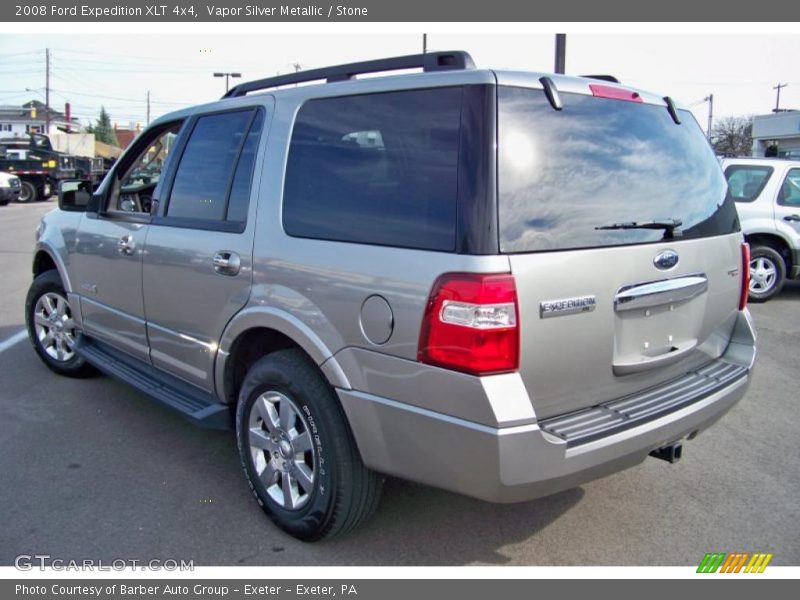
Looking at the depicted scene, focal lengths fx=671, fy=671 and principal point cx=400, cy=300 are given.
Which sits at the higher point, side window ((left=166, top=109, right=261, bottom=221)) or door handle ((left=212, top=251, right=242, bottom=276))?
side window ((left=166, top=109, right=261, bottom=221))

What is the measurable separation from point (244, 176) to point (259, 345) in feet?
2.81

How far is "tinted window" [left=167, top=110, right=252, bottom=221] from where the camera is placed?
352 centimetres

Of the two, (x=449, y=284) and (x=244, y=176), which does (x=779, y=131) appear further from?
(x=449, y=284)

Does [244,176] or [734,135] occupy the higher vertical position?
[734,135]

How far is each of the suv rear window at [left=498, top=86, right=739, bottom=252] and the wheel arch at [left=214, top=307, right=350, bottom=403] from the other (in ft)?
2.97

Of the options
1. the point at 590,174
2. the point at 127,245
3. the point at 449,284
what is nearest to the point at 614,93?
the point at 590,174

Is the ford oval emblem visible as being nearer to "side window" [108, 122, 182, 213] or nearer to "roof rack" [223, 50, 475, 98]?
"roof rack" [223, 50, 475, 98]

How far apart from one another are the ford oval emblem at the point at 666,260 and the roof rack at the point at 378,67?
1107mm

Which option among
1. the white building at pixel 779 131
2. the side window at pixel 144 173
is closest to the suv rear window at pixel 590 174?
the side window at pixel 144 173

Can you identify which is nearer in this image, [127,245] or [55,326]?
[127,245]

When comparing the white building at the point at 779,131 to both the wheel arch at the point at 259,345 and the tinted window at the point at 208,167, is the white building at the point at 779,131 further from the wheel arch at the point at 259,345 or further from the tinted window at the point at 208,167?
the wheel arch at the point at 259,345

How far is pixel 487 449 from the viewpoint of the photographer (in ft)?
7.70

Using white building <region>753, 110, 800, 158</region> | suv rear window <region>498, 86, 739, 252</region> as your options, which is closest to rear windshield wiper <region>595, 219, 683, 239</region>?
suv rear window <region>498, 86, 739, 252</region>

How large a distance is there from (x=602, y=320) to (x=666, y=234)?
58 centimetres
